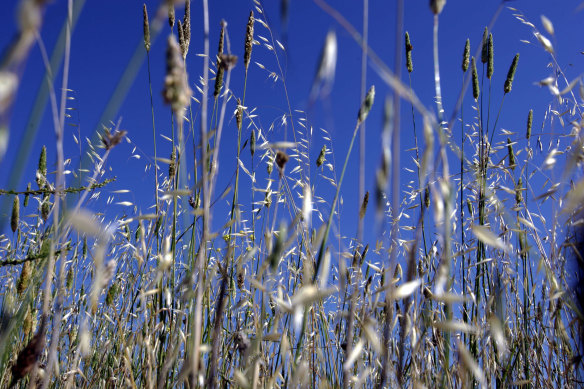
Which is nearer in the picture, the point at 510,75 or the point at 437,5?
the point at 437,5

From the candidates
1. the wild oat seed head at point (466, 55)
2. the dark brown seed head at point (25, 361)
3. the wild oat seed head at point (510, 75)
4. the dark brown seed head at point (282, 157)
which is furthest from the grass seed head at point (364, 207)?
the wild oat seed head at point (510, 75)

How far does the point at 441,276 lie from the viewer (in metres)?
0.77

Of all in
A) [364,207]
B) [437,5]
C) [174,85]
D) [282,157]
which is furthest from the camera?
[364,207]

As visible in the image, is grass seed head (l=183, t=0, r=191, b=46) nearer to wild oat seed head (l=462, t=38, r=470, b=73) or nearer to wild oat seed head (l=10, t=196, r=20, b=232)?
wild oat seed head (l=10, t=196, r=20, b=232)

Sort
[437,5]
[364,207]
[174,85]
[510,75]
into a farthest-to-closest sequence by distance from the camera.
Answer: [510,75] < [364,207] < [437,5] < [174,85]

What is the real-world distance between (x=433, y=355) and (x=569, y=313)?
457 millimetres

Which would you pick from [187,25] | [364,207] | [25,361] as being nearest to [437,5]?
[364,207]

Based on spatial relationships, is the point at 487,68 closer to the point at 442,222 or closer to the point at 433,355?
the point at 433,355

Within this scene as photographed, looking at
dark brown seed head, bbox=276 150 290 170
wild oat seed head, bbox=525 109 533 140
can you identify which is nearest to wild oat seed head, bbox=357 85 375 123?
dark brown seed head, bbox=276 150 290 170

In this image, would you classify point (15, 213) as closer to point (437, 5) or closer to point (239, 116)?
point (239, 116)

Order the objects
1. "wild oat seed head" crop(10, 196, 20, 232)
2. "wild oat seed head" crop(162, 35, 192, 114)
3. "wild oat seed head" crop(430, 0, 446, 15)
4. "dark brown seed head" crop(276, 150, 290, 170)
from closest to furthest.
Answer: "wild oat seed head" crop(162, 35, 192, 114) < "wild oat seed head" crop(430, 0, 446, 15) < "dark brown seed head" crop(276, 150, 290, 170) < "wild oat seed head" crop(10, 196, 20, 232)

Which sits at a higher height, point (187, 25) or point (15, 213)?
point (187, 25)

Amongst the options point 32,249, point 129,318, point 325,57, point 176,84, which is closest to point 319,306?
point 129,318

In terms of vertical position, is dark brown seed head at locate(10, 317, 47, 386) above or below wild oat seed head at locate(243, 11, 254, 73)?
below
